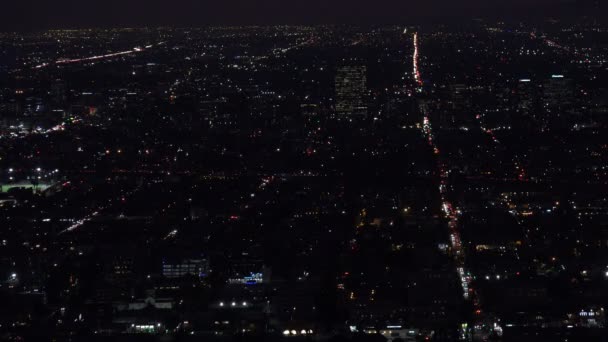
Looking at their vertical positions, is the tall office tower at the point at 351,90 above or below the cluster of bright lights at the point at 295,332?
below

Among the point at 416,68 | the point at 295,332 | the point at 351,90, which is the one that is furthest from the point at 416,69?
the point at 295,332

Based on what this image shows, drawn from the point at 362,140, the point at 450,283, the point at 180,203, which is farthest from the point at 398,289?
the point at 362,140

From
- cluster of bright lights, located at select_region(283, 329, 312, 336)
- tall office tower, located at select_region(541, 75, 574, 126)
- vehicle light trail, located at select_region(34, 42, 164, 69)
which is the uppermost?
cluster of bright lights, located at select_region(283, 329, 312, 336)

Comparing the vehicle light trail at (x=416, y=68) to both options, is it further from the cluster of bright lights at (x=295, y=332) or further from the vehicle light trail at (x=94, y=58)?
the cluster of bright lights at (x=295, y=332)

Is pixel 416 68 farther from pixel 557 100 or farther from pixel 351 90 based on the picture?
pixel 557 100

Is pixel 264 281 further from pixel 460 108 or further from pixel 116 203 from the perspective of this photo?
pixel 460 108

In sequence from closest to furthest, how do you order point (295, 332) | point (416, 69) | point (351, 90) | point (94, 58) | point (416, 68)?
point (295, 332), point (351, 90), point (416, 69), point (416, 68), point (94, 58)

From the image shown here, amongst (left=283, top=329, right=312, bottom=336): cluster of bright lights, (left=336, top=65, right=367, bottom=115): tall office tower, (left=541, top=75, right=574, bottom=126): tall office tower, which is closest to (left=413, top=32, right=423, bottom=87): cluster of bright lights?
(left=336, top=65, right=367, bottom=115): tall office tower

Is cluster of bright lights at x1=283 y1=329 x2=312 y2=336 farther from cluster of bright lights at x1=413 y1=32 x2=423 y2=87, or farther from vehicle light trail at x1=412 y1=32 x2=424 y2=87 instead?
cluster of bright lights at x1=413 y1=32 x2=423 y2=87

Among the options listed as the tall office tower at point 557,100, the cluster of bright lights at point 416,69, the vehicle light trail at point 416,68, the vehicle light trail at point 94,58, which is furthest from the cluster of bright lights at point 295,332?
the vehicle light trail at point 94,58
